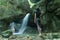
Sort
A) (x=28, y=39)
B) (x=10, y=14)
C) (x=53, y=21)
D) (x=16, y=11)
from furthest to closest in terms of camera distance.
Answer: (x=16, y=11) < (x=10, y=14) < (x=53, y=21) < (x=28, y=39)

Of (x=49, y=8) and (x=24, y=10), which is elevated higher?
(x=24, y=10)

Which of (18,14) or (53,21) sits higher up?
(18,14)

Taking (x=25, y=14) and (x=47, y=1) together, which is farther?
(x=25, y=14)

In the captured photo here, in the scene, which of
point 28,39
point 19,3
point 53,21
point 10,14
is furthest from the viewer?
point 19,3

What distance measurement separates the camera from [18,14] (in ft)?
61.6

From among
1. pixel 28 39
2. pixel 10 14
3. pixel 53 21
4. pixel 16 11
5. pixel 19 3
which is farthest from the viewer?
pixel 19 3

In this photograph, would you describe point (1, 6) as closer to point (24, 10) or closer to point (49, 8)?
point (24, 10)

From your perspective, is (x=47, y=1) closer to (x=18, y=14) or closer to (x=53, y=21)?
(x=53, y=21)

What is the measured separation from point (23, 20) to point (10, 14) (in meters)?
1.65

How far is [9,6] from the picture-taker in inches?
744

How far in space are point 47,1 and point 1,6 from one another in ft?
20.4


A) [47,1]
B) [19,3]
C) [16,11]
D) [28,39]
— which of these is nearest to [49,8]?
[47,1]

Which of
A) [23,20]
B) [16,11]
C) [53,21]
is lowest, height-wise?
[53,21]

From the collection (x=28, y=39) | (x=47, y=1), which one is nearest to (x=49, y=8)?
(x=47, y=1)
